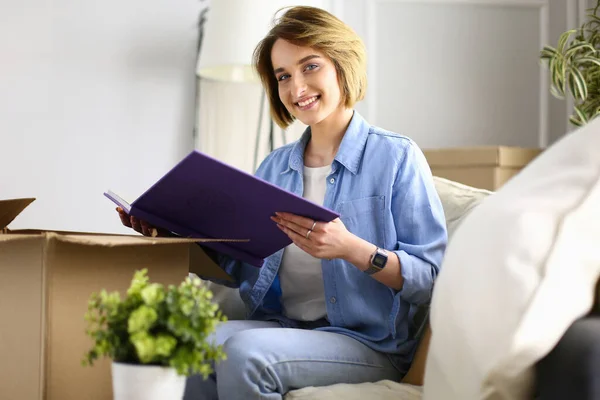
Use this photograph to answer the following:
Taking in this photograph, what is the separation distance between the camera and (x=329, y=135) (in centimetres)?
161

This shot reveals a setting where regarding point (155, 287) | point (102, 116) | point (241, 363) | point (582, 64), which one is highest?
point (582, 64)

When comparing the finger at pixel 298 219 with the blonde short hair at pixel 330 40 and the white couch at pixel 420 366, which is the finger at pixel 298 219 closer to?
the white couch at pixel 420 366

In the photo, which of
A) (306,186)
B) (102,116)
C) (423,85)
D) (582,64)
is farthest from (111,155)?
(582,64)

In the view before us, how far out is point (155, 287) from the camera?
81cm

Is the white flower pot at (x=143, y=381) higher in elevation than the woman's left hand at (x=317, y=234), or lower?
lower

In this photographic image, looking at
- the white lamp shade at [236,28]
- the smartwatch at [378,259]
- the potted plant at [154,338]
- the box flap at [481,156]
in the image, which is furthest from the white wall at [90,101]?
the potted plant at [154,338]

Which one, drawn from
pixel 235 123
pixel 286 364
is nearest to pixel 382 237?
pixel 286 364

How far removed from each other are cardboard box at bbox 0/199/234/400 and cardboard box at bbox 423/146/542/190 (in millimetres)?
1567

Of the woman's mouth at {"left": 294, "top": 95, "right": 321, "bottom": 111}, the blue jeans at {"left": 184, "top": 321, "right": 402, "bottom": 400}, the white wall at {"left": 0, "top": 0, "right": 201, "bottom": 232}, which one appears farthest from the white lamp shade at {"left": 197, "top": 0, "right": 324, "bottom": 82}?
the blue jeans at {"left": 184, "top": 321, "right": 402, "bottom": 400}

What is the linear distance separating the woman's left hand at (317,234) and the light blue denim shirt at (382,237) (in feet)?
0.38

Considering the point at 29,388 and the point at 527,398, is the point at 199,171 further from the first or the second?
the point at 527,398

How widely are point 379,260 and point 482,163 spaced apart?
4.10ft

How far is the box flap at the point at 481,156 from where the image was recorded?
8.09ft

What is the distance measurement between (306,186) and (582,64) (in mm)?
1419
